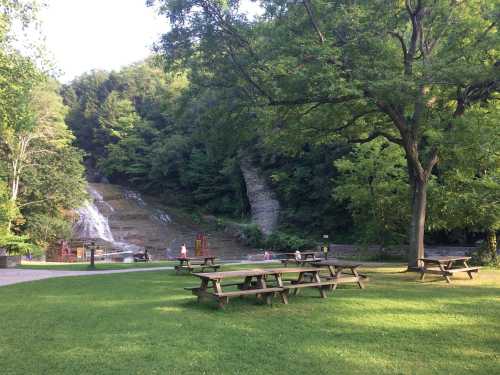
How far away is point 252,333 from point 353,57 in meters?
9.55

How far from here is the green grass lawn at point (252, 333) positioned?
4762 mm

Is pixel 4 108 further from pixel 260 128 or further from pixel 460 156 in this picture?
pixel 460 156

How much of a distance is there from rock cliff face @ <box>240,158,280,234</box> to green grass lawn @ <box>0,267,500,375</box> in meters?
23.7

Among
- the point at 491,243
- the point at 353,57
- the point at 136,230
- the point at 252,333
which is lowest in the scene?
the point at 252,333

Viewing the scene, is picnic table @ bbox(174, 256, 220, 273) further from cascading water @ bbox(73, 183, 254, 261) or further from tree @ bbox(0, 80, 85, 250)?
tree @ bbox(0, 80, 85, 250)

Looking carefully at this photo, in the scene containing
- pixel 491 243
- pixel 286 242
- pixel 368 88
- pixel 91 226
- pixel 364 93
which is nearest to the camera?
pixel 368 88

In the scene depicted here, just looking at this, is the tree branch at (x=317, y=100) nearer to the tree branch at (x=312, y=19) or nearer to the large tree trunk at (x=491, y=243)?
the tree branch at (x=312, y=19)

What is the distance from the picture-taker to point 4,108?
14.7 m

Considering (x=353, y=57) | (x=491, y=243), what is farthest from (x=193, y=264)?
(x=491, y=243)

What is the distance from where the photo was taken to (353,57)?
1268cm

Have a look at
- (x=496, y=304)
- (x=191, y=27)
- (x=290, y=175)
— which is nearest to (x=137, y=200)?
(x=290, y=175)

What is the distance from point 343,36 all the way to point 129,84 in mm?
56403

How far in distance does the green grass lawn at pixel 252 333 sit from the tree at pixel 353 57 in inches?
225

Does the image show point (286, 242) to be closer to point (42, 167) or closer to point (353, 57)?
point (353, 57)
